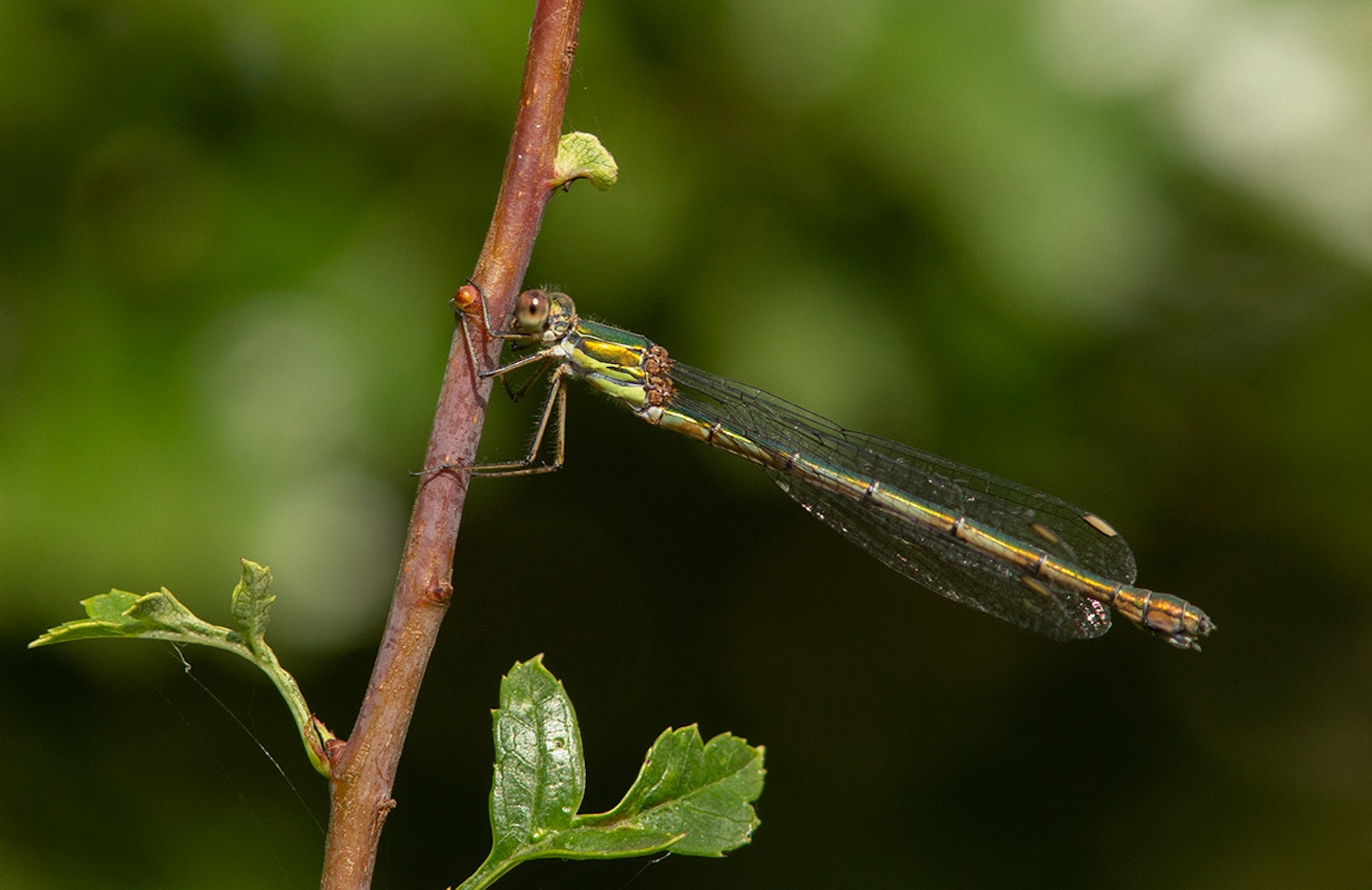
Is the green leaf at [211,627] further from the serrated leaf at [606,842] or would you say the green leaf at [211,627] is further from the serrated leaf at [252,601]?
the serrated leaf at [606,842]

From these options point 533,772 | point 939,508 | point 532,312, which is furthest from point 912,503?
point 533,772

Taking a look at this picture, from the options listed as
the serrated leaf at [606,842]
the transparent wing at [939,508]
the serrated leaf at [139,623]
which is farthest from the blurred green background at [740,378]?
the serrated leaf at [606,842]

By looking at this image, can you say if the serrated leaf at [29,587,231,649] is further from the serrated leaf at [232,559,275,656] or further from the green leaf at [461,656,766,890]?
the green leaf at [461,656,766,890]

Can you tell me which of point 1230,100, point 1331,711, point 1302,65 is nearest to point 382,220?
point 1230,100

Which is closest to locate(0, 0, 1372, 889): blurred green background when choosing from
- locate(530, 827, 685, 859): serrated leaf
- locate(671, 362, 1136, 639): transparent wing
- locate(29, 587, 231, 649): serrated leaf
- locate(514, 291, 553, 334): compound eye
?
locate(671, 362, 1136, 639): transparent wing

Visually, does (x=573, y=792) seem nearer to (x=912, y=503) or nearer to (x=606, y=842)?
(x=606, y=842)

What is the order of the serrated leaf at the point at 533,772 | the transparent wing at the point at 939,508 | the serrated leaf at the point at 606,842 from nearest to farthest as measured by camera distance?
the serrated leaf at the point at 606,842 → the serrated leaf at the point at 533,772 → the transparent wing at the point at 939,508
